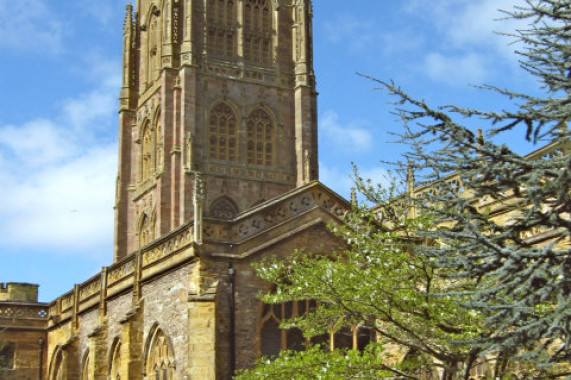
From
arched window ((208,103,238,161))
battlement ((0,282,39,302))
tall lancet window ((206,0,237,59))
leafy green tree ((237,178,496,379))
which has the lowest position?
leafy green tree ((237,178,496,379))

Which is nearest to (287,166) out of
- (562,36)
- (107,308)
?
(107,308)

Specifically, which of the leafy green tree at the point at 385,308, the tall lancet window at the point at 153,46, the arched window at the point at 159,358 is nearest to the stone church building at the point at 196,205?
the arched window at the point at 159,358

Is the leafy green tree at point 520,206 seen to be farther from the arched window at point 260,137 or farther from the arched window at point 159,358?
the arched window at point 260,137

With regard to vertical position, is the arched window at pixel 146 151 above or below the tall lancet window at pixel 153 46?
below

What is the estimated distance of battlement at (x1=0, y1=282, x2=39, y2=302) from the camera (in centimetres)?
4044

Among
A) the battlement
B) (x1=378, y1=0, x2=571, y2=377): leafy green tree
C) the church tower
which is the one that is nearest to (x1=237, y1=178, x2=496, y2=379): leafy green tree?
(x1=378, y1=0, x2=571, y2=377): leafy green tree

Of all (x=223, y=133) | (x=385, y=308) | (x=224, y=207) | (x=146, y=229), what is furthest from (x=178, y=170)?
(x=385, y=308)

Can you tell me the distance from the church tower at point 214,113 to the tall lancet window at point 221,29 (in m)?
0.06

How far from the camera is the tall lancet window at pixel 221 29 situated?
58.7m

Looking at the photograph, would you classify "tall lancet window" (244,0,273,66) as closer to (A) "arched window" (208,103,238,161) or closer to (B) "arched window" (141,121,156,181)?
(A) "arched window" (208,103,238,161)

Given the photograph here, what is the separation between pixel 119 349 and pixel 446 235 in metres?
19.7

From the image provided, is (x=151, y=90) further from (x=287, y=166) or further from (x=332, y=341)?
(x=332, y=341)

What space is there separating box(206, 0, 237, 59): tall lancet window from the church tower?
0.06 meters

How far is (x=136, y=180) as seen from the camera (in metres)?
61.1
